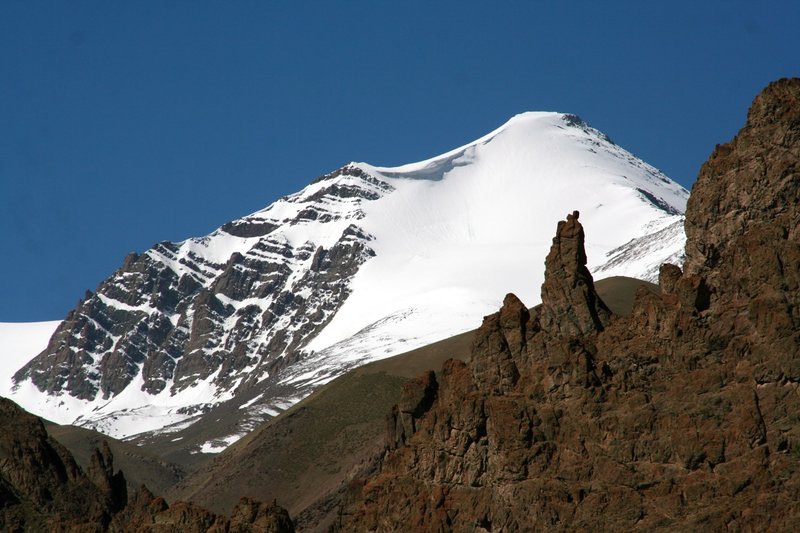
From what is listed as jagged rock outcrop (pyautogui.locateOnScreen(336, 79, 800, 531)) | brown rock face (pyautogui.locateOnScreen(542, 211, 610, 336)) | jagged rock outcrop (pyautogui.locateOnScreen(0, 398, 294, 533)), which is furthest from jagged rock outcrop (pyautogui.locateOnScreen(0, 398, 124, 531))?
brown rock face (pyautogui.locateOnScreen(542, 211, 610, 336))

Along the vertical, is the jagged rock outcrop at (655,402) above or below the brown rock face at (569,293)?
below

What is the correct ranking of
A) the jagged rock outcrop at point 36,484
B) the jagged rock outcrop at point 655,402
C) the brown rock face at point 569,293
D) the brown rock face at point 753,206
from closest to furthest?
the jagged rock outcrop at point 655,402 → the brown rock face at point 753,206 → the brown rock face at point 569,293 → the jagged rock outcrop at point 36,484

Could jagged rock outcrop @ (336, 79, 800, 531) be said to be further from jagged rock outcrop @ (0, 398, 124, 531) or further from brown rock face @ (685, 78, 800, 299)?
jagged rock outcrop @ (0, 398, 124, 531)

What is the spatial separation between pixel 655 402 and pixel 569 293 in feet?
44.4

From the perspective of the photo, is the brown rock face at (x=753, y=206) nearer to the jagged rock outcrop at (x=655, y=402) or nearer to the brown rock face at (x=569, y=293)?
the jagged rock outcrop at (x=655, y=402)

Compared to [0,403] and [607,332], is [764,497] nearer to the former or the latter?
[607,332]

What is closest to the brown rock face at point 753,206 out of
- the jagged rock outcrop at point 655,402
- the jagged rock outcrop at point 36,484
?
the jagged rock outcrop at point 655,402

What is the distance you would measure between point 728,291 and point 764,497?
11.8 m

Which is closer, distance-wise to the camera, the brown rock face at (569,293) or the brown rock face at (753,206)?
the brown rock face at (753,206)

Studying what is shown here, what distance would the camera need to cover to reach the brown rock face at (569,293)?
84750 mm

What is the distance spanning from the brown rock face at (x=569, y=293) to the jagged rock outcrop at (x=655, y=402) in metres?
0.11

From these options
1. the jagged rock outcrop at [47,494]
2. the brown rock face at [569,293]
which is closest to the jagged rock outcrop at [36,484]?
the jagged rock outcrop at [47,494]

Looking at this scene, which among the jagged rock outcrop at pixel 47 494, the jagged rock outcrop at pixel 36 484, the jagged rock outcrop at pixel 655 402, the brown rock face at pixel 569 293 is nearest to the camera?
the jagged rock outcrop at pixel 655 402

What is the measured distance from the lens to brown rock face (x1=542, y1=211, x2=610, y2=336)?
8475cm
